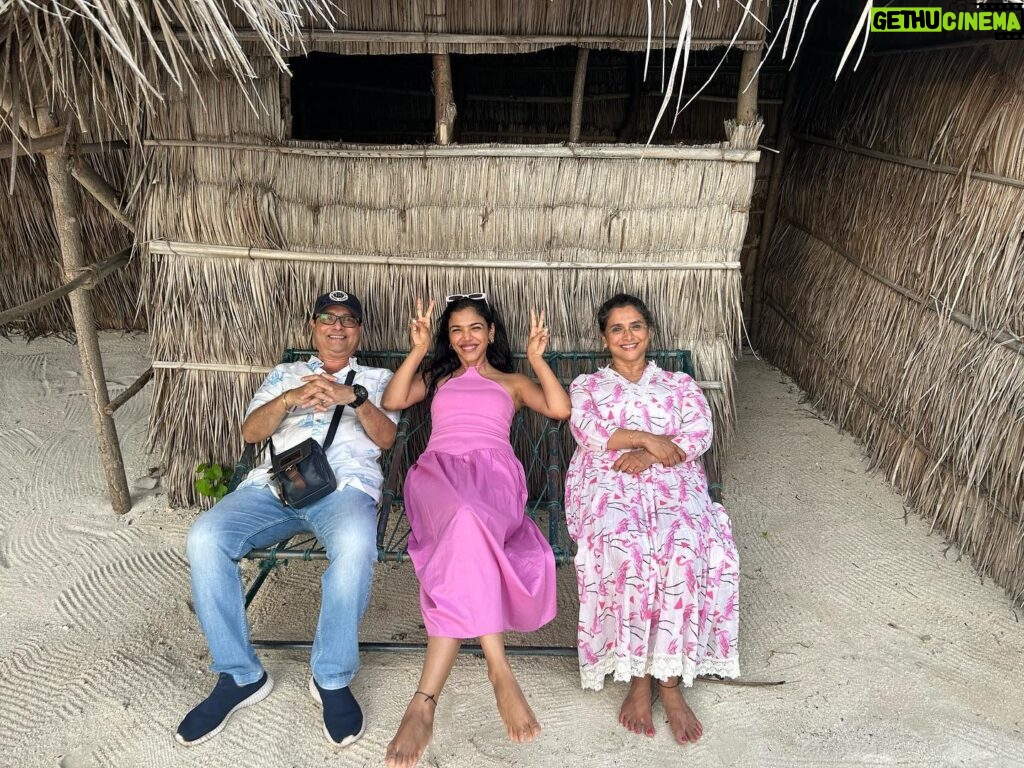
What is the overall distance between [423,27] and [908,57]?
7.92 feet

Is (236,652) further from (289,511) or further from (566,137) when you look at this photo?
(566,137)

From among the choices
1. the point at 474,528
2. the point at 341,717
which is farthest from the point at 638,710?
the point at 341,717

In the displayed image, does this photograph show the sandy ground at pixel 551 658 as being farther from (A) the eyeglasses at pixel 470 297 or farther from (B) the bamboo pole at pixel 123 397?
(A) the eyeglasses at pixel 470 297

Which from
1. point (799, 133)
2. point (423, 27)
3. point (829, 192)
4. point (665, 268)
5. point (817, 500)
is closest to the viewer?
point (423, 27)

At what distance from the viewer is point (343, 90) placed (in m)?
5.10

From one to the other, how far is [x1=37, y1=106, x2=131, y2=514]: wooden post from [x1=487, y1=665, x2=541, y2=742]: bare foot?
1.99 m

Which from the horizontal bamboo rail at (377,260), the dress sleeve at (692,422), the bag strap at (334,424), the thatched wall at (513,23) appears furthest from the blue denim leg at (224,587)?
the thatched wall at (513,23)

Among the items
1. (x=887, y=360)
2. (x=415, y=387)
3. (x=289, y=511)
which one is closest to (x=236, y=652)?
(x=289, y=511)

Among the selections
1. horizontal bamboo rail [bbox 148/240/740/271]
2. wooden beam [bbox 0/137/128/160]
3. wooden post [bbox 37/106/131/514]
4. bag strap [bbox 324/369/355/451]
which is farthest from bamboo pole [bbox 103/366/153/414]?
bag strap [bbox 324/369/355/451]

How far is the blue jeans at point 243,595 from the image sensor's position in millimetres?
2311

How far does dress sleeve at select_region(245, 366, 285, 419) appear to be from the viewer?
2.75 metres

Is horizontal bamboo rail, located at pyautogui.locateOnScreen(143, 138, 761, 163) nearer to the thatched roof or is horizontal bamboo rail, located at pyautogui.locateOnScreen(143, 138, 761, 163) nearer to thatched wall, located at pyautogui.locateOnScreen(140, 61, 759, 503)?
thatched wall, located at pyautogui.locateOnScreen(140, 61, 759, 503)

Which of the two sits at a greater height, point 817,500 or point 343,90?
point 343,90

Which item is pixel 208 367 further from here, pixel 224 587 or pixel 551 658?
pixel 551 658
